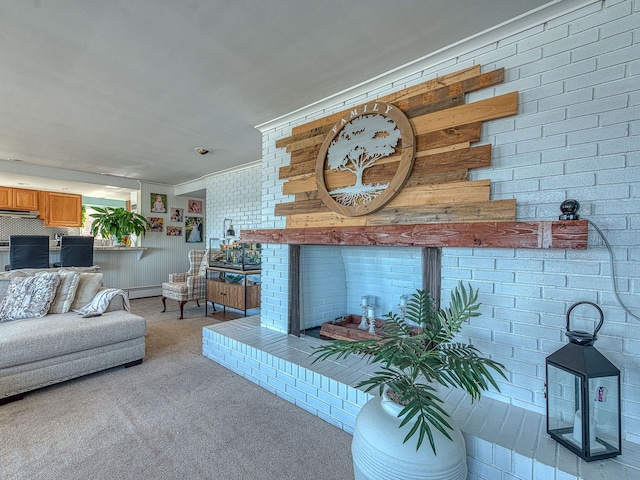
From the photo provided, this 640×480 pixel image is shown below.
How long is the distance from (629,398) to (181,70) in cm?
311

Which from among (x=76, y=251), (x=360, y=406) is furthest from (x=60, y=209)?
(x=360, y=406)

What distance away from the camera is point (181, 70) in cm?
209

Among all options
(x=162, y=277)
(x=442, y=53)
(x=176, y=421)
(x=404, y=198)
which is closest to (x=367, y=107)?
(x=442, y=53)

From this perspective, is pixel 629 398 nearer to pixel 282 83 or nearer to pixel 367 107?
pixel 367 107

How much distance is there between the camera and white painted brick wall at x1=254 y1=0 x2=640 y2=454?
137 centimetres

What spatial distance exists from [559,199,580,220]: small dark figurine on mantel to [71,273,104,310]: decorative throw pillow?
3948 millimetres

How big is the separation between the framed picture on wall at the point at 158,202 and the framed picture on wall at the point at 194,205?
512mm

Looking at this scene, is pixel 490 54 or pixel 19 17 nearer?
pixel 19 17

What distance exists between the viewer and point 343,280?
307 cm

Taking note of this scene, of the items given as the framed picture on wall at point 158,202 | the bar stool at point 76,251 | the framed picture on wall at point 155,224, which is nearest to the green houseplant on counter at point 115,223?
the framed picture on wall at point 155,224

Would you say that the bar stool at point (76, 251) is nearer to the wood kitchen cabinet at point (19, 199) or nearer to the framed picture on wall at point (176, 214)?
the framed picture on wall at point (176, 214)

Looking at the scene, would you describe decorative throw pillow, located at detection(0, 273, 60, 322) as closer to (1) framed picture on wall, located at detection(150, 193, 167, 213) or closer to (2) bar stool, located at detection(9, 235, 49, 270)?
(2) bar stool, located at detection(9, 235, 49, 270)

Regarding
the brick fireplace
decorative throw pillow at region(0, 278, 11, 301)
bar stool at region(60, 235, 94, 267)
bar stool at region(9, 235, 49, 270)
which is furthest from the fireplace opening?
bar stool at region(9, 235, 49, 270)

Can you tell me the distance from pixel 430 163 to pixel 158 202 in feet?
19.1
